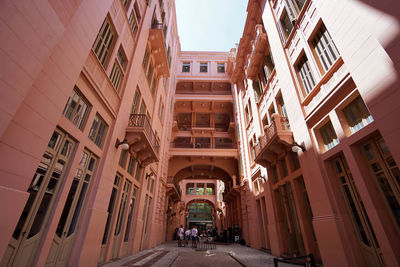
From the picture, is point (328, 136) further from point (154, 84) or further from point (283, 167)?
point (154, 84)

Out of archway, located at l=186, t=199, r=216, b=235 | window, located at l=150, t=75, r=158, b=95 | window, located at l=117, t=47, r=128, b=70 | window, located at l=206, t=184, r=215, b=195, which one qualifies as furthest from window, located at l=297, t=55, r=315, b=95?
archway, located at l=186, t=199, r=216, b=235

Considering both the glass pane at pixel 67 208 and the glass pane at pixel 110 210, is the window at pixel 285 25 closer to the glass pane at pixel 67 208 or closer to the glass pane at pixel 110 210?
the glass pane at pixel 67 208

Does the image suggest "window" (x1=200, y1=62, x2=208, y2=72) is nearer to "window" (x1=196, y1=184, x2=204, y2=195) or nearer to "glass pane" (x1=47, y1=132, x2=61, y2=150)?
"glass pane" (x1=47, y1=132, x2=61, y2=150)

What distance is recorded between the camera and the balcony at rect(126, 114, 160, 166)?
893 cm

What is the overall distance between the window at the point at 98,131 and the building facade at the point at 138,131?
0.13 feet

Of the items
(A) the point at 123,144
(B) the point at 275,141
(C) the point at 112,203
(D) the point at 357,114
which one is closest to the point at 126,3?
(A) the point at 123,144

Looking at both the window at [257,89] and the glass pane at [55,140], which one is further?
the window at [257,89]

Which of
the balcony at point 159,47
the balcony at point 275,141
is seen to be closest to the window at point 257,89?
the balcony at point 275,141

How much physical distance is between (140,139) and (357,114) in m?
8.55

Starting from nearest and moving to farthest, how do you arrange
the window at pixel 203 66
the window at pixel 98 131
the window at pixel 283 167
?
the window at pixel 98 131 < the window at pixel 283 167 < the window at pixel 203 66

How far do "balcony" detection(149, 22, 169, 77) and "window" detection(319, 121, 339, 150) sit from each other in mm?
10765

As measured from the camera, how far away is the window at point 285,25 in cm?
995

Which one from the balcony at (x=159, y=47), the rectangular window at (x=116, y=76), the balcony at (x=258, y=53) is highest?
the balcony at (x=159, y=47)

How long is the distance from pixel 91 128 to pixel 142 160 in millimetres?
5231
